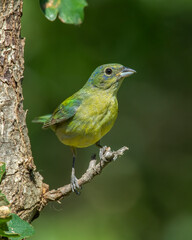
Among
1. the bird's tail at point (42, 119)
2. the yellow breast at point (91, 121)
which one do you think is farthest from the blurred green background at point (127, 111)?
the yellow breast at point (91, 121)

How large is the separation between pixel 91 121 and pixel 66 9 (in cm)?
193

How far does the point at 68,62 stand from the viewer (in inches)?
244

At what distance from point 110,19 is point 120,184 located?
3358 millimetres

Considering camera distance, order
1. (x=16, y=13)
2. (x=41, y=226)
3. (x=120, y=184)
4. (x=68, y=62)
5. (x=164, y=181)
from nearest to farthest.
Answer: (x=16, y=13)
(x=41, y=226)
(x=68, y=62)
(x=164, y=181)
(x=120, y=184)

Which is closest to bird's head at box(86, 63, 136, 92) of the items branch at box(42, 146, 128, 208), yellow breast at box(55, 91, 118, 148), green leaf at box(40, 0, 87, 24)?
yellow breast at box(55, 91, 118, 148)

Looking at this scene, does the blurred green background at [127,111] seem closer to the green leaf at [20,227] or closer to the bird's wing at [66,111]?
the bird's wing at [66,111]

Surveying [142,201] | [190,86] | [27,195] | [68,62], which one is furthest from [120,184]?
[27,195]

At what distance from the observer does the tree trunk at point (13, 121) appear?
351 centimetres

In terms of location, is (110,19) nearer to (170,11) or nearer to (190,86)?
(170,11)

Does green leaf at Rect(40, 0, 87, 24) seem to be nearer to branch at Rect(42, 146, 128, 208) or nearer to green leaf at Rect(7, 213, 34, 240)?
branch at Rect(42, 146, 128, 208)

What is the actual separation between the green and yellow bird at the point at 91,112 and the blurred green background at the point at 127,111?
105cm

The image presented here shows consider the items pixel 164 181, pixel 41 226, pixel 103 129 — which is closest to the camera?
pixel 103 129

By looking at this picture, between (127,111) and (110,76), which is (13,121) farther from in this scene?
(127,111)

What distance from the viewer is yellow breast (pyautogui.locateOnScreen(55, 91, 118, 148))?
15.5 ft
